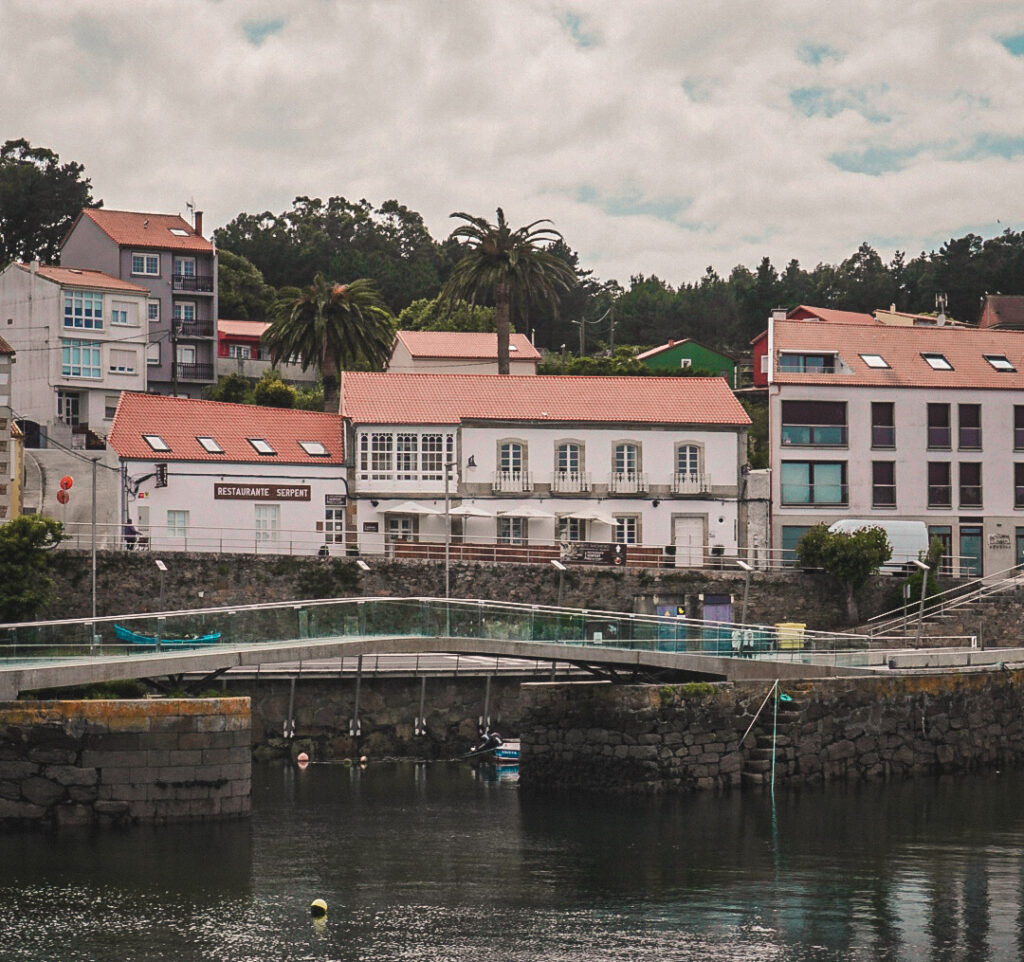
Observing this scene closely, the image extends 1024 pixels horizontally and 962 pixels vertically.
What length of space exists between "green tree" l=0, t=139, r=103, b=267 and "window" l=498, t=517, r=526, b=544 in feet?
188

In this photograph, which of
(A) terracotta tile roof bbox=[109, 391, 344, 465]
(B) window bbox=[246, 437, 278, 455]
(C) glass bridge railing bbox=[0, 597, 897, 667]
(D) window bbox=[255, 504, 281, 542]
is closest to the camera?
(C) glass bridge railing bbox=[0, 597, 897, 667]

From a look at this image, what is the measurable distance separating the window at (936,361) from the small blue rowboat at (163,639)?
1762 inches

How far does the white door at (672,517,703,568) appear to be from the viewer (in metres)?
73.8

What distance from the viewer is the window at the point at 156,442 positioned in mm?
71250

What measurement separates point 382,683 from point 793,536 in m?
23.4

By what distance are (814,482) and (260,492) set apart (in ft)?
79.9

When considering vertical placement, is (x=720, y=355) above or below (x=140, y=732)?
above

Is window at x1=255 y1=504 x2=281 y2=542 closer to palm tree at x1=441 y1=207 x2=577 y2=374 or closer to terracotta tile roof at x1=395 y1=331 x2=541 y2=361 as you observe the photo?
palm tree at x1=441 y1=207 x2=577 y2=374

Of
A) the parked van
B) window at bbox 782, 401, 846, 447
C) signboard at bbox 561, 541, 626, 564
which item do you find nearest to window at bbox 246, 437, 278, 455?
signboard at bbox 561, 541, 626, 564

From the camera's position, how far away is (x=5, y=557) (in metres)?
59.9

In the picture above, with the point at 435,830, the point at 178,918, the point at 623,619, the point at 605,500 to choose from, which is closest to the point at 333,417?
the point at 605,500

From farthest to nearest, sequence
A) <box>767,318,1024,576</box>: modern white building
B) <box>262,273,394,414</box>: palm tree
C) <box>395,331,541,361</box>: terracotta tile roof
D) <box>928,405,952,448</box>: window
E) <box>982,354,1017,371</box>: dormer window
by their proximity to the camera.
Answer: <box>395,331,541,361</box>: terracotta tile roof → <box>262,273,394,414</box>: palm tree → <box>982,354,1017,371</box>: dormer window → <box>928,405,952,448</box>: window → <box>767,318,1024,576</box>: modern white building

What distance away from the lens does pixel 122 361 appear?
91.1 meters

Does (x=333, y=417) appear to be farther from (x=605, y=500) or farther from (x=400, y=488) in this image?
(x=605, y=500)
